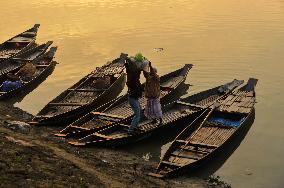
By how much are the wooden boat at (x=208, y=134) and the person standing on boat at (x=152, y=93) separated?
4.14ft

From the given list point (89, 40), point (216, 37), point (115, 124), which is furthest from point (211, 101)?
point (89, 40)

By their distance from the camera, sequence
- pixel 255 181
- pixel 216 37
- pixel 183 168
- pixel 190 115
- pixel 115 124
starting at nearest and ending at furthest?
1. pixel 183 168
2. pixel 255 181
3. pixel 115 124
4. pixel 190 115
5. pixel 216 37

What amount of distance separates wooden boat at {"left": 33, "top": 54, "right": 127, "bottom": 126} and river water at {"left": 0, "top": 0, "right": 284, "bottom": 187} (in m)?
2.18

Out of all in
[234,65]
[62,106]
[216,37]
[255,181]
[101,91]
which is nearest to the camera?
[255,181]

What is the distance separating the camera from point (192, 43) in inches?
1109

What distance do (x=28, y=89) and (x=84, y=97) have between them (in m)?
4.17

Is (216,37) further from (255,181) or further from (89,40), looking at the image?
(255,181)

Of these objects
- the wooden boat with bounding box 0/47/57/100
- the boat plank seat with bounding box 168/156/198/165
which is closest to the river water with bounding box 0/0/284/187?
the wooden boat with bounding box 0/47/57/100

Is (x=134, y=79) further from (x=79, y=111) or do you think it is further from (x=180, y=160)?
(x=79, y=111)

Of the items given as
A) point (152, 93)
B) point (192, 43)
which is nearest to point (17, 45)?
point (192, 43)

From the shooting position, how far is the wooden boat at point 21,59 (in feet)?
73.5

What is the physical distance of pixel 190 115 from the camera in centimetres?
1620

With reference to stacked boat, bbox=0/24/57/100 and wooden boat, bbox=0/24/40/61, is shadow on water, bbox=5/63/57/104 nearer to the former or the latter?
stacked boat, bbox=0/24/57/100

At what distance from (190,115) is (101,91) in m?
4.65
